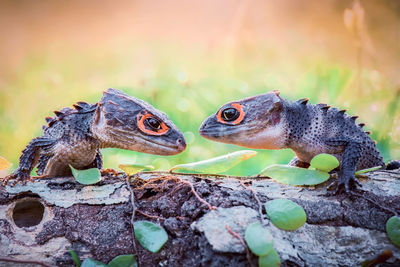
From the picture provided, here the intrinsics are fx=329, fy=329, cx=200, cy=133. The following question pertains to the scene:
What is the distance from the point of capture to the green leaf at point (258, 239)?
3.90ft

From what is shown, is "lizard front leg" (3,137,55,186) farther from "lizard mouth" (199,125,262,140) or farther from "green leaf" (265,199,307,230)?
"green leaf" (265,199,307,230)

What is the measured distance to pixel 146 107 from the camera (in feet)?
5.85

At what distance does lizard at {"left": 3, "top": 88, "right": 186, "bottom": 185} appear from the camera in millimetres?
1742

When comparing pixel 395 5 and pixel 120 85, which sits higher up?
pixel 395 5

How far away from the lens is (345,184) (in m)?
1.51

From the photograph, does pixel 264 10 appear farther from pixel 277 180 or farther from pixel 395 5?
pixel 277 180

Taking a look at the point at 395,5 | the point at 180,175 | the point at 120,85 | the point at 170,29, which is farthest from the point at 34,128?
the point at 395,5

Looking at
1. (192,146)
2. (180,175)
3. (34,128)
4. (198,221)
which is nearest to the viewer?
(198,221)

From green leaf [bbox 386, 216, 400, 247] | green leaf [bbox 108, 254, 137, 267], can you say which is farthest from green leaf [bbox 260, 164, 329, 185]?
green leaf [bbox 108, 254, 137, 267]

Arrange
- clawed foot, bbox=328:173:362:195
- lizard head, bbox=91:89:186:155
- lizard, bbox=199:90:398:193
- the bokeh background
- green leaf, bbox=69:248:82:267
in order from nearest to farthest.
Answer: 1. green leaf, bbox=69:248:82:267
2. clawed foot, bbox=328:173:362:195
3. lizard head, bbox=91:89:186:155
4. lizard, bbox=199:90:398:193
5. the bokeh background

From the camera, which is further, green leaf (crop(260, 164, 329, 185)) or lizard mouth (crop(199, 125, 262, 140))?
lizard mouth (crop(199, 125, 262, 140))

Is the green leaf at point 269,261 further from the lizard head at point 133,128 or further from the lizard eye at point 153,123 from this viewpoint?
the lizard eye at point 153,123

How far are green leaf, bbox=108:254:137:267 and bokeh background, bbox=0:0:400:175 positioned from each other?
172 centimetres

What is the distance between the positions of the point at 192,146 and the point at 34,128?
1616 millimetres
